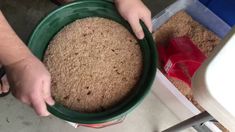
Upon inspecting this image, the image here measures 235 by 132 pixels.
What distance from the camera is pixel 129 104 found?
2.28 ft

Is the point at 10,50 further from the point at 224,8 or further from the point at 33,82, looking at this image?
the point at 224,8

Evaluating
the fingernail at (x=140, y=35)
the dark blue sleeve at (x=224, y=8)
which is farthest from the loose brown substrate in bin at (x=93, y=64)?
the dark blue sleeve at (x=224, y=8)

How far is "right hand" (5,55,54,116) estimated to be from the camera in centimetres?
66

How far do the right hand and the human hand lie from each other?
20 cm

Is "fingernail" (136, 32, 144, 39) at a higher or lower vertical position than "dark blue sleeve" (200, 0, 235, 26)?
higher

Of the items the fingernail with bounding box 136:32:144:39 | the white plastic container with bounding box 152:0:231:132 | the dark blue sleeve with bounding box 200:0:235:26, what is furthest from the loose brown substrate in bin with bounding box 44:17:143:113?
the dark blue sleeve with bounding box 200:0:235:26

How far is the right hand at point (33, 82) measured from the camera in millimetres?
664

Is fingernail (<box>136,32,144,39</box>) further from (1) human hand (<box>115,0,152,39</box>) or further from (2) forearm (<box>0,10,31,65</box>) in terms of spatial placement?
(2) forearm (<box>0,10,31,65</box>)

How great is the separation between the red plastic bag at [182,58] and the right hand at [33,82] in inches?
14.2

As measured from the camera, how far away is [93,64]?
2.37 feet

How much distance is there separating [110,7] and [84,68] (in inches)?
5.8

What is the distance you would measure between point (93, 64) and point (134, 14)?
0.45 ft

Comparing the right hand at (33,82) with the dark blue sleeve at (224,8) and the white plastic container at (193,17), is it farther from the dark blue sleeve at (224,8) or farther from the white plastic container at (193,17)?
the dark blue sleeve at (224,8)

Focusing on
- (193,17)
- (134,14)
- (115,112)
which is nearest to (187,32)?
(193,17)
